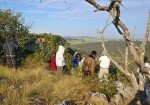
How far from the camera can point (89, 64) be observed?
1792 centimetres

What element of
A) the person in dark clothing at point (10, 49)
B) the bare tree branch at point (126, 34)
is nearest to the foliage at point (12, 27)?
the person in dark clothing at point (10, 49)

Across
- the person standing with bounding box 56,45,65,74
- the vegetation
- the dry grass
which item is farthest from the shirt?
the person standing with bounding box 56,45,65,74

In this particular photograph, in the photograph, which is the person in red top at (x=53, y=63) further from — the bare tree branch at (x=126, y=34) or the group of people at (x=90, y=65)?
the bare tree branch at (x=126, y=34)

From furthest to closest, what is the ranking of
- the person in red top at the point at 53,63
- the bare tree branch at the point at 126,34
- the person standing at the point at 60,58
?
the person in red top at the point at 53,63 → the person standing at the point at 60,58 → the bare tree branch at the point at 126,34

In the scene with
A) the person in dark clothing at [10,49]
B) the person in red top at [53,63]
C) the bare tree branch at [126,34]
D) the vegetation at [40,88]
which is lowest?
the vegetation at [40,88]

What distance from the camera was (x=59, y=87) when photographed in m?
15.8

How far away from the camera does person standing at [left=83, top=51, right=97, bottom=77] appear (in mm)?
17781

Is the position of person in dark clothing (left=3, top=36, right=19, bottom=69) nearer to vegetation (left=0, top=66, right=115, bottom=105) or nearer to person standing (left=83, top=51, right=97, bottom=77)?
vegetation (left=0, top=66, right=115, bottom=105)

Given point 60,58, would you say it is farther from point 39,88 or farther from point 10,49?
point 39,88

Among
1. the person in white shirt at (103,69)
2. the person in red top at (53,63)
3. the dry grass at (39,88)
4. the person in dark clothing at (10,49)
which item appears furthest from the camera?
the person in red top at (53,63)

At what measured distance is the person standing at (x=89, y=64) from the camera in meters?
17.8

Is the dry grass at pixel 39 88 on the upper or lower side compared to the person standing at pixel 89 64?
lower

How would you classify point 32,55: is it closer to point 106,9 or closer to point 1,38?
point 1,38

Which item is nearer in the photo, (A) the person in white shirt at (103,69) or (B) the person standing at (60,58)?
(A) the person in white shirt at (103,69)
